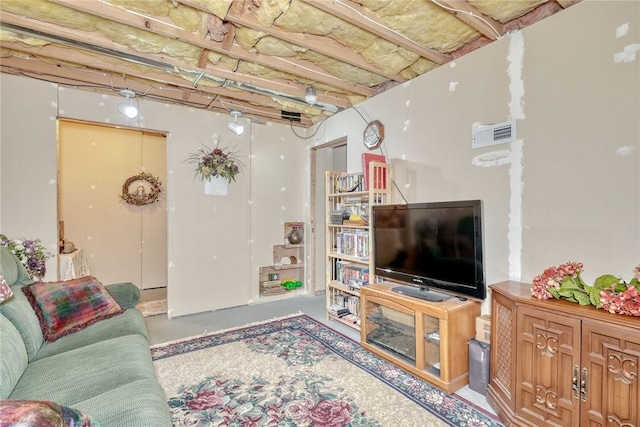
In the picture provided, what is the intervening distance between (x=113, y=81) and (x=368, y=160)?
2.83 meters

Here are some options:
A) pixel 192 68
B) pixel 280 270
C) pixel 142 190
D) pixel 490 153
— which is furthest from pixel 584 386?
pixel 142 190

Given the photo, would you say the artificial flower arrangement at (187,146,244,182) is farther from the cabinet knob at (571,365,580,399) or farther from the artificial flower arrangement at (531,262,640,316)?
the cabinet knob at (571,365,580,399)

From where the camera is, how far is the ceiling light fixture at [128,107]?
3.21 m

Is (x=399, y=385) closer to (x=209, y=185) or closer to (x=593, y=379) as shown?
(x=593, y=379)

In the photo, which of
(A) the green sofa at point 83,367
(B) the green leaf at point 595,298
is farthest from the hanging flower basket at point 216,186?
(B) the green leaf at point 595,298

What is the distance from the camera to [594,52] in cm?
178

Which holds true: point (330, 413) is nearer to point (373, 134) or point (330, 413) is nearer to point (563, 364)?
point (563, 364)

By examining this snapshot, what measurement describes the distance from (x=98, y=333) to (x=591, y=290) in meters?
2.92

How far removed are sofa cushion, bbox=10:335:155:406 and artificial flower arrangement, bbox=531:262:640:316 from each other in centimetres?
217

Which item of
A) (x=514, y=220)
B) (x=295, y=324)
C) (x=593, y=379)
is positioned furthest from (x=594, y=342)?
(x=295, y=324)

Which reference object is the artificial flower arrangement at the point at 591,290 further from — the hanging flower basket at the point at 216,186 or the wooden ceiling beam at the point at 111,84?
the wooden ceiling beam at the point at 111,84

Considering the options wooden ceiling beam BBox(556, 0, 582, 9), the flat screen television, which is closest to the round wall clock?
the flat screen television

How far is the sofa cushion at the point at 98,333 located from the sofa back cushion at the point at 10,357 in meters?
0.18

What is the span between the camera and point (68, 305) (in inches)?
81.4
